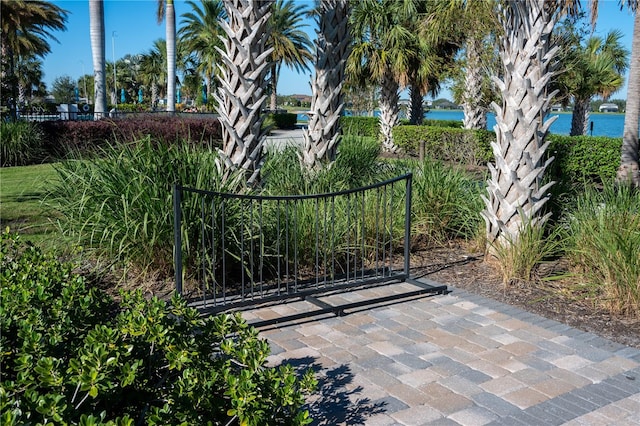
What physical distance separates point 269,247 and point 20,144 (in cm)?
1116

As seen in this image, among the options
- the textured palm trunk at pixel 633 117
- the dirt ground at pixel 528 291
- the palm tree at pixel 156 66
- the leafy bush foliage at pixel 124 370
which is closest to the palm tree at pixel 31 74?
the palm tree at pixel 156 66

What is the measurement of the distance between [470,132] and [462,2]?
3.78 m

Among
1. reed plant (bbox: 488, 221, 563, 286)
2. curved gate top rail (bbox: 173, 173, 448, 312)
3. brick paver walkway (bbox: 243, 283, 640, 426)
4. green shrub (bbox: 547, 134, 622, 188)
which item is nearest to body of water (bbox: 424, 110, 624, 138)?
green shrub (bbox: 547, 134, 622, 188)

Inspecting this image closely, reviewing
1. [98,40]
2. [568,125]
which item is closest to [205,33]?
[98,40]

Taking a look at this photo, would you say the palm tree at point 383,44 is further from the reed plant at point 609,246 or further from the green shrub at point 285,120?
the green shrub at point 285,120

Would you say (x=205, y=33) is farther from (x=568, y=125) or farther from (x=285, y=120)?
(x=568, y=125)

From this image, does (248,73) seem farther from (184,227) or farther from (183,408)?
(183,408)

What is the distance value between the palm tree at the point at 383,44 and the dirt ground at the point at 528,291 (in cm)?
1356

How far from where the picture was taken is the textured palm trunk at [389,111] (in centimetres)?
2133

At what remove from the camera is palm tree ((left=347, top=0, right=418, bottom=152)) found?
19516 mm

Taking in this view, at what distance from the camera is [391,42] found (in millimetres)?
19766

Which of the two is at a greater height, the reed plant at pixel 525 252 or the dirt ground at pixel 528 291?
the reed plant at pixel 525 252

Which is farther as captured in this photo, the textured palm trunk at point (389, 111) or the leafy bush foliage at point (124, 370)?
the textured palm trunk at point (389, 111)

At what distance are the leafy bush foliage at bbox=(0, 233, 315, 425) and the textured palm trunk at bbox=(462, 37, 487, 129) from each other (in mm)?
13804
